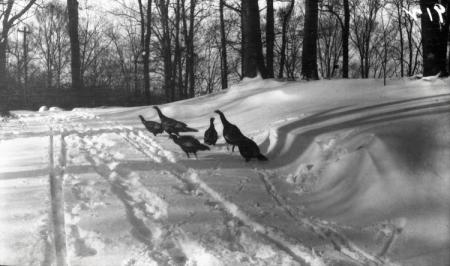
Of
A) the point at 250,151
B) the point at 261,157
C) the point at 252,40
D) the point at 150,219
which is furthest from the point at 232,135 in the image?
the point at 252,40

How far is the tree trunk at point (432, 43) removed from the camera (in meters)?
10.3

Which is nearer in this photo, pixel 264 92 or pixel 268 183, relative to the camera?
pixel 268 183

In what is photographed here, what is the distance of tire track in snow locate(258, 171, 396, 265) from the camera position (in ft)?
13.5

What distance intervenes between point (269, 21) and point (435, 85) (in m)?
13.8

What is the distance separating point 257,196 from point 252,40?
9950mm

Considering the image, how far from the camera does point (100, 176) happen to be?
21.6ft

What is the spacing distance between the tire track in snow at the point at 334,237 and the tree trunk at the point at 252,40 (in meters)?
9.86

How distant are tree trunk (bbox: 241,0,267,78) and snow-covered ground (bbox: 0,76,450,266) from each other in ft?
19.9

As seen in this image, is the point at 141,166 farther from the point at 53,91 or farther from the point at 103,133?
the point at 53,91

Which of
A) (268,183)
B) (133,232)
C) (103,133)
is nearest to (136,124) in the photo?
(103,133)

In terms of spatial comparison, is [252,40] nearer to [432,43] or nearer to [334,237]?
[432,43]

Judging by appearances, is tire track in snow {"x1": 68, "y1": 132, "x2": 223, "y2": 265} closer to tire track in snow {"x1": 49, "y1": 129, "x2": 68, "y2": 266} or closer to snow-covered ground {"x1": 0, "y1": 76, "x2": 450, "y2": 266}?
snow-covered ground {"x1": 0, "y1": 76, "x2": 450, "y2": 266}

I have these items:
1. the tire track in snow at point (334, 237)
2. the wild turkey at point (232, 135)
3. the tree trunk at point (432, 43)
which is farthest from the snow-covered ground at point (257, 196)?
the tree trunk at point (432, 43)

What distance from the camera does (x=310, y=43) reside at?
14.9 m
